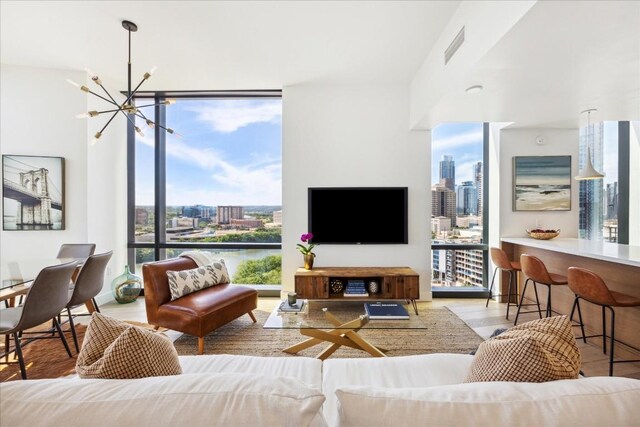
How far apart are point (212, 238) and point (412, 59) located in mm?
3555

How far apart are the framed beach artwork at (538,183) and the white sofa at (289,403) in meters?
3.80

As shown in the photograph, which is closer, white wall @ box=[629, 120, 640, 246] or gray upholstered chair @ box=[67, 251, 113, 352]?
gray upholstered chair @ box=[67, 251, 113, 352]

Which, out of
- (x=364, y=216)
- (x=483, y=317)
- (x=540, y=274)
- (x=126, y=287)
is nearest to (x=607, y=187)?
(x=540, y=274)

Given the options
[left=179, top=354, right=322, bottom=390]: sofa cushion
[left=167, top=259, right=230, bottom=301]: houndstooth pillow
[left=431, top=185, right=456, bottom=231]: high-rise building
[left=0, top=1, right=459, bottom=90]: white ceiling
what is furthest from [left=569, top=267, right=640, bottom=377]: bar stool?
[left=167, top=259, right=230, bottom=301]: houndstooth pillow

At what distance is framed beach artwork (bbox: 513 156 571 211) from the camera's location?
3992mm

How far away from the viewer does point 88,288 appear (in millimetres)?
2729

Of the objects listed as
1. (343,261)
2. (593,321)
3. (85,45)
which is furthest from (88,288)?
(593,321)

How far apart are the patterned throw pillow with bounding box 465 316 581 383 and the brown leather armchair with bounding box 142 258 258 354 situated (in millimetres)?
2193

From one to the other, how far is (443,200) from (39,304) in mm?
4435

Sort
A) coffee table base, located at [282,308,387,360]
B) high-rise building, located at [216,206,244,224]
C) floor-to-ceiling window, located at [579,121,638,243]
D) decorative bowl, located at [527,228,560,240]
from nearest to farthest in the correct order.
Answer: coffee table base, located at [282,308,387,360] → decorative bowl, located at [527,228,560,240] → floor-to-ceiling window, located at [579,121,638,243] → high-rise building, located at [216,206,244,224]

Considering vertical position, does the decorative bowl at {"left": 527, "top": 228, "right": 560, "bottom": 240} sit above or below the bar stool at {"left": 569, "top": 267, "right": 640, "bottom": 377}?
above

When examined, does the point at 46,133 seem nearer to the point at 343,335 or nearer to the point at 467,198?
the point at 343,335

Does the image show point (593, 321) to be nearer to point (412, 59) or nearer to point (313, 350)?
point (313, 350)

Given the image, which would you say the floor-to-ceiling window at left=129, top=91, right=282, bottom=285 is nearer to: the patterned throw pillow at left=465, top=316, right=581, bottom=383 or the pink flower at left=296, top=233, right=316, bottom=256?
the pink flower at left=296, top=233, right=316, bottom=256
